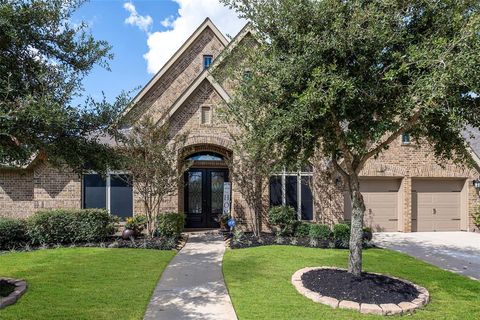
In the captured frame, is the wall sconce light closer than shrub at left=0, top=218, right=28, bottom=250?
No

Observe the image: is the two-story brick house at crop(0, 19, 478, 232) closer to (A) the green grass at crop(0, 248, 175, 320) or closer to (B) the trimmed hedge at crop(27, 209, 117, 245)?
(B) the trimmed hedge at crop(27, 209, 117, 245)

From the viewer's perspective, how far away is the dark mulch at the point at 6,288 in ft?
20.6

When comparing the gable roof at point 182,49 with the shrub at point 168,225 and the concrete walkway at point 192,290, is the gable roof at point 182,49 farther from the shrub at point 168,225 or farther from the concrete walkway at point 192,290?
the concrete walkway at point 192,290

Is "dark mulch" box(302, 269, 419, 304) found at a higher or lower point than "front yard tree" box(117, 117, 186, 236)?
lower

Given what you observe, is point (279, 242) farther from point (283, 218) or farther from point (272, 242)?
point (283, 218)

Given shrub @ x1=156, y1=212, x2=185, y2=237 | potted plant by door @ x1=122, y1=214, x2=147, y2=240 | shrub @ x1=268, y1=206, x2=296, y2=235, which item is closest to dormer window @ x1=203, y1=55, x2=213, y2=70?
potted plant by door @ x1=122, y1=214, x2=147, y2=240

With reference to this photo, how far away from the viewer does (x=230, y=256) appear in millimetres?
9734

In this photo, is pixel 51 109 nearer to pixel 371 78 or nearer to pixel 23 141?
pixel 23 141

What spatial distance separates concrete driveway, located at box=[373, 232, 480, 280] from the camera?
9328 mm

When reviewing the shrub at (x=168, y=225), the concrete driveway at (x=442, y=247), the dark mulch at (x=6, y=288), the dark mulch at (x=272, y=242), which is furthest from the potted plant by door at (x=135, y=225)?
the concrete driveway at (x=442, y=247)

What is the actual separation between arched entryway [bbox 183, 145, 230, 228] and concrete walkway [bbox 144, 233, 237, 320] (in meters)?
4.62

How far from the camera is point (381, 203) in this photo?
49.9ft

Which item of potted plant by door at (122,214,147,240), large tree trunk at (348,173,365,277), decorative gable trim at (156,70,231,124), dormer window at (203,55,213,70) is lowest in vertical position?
potted plant by door at (122,214,147,240)

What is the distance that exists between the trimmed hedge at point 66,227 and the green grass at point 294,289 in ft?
16.1
